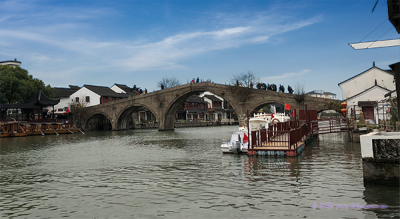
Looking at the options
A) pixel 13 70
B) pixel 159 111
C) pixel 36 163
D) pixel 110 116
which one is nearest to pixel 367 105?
pixel 36 163

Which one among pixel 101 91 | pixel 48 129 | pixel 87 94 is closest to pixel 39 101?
pixel 48 129

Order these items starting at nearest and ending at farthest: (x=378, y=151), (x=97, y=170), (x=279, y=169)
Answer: (x=378, y=151) → (x=279, y=169) → (x=97, y=170)

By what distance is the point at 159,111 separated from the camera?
55781 millimetres

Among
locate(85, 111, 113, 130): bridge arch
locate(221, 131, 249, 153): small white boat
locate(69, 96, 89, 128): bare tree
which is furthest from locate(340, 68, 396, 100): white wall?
locate(69, 96, 89, 128): bare tree

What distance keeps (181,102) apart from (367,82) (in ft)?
90.8

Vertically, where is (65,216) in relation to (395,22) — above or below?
below

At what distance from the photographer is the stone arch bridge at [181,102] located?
42.2 metres

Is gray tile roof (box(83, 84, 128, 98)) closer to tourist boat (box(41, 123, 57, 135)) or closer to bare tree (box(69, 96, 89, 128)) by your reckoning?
bare tree (box(69, 96, 89, 128))

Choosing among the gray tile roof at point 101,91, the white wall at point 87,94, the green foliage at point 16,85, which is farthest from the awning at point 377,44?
the gray tile roof at point 101,91

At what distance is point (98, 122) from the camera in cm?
6881

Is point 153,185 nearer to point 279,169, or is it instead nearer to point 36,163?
point 279,169

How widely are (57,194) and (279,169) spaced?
26.3 feet

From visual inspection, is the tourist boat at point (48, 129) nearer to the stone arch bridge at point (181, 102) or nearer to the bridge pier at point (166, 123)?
the stone arch bridge at point (181, 102)

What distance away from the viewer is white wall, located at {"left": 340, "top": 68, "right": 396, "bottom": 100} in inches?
1455
